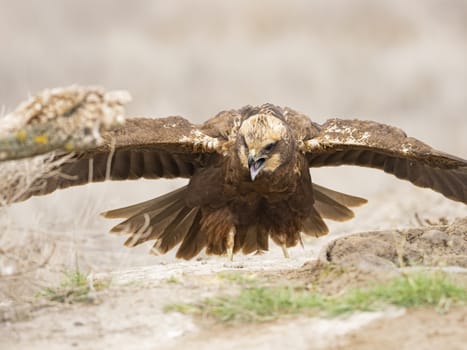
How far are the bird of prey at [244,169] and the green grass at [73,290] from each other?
1398 millimetres

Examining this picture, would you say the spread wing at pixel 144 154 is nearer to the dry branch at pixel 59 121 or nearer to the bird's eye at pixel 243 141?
the bird's eye at pixel 243 141

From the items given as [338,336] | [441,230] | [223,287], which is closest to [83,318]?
[223,287]

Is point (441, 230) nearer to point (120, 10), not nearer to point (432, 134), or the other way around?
point (432, 134)

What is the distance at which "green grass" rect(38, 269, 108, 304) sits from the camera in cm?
636

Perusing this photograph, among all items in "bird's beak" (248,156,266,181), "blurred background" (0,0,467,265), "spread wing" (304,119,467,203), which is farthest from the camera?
"blurred background" (0,0,467,265)

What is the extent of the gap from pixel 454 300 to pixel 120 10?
46.1 feet

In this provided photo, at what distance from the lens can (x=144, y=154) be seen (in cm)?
933

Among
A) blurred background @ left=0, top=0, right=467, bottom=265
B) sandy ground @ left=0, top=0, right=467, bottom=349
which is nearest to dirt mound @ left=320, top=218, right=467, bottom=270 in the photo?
sandy ground @ left=0, top=0, right=467, bottom=349

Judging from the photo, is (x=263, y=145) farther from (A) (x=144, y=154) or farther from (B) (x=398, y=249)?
(B) (x=398, y=249)

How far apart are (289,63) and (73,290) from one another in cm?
1197

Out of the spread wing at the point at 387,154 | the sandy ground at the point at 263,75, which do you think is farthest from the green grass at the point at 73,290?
the spread wing at the point at 387,154

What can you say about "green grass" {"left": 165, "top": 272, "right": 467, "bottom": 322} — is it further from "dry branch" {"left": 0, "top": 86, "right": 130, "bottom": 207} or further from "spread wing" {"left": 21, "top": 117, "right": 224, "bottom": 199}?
"spread wing" {"left": 21, "top": 117, "right": 224, "bottom": 199}

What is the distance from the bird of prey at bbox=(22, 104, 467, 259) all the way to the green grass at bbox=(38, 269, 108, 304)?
1.40 m

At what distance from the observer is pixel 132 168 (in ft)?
30.6
